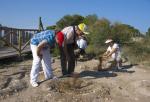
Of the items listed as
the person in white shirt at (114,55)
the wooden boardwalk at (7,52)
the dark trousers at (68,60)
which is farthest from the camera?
the wooden boardwalk at (7,52)

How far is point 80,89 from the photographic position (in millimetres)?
8500

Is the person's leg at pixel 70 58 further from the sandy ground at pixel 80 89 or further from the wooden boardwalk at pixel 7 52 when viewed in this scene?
the wooden boardwalk at pixel 7 52

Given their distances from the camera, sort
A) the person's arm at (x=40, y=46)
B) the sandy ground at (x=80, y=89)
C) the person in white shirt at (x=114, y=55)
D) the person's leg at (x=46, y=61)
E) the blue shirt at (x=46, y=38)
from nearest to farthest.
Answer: the sandy ground at (x=80, y=89), the person's arm at (x=40, y=46), the blue shirt at (x=46, y=38), the person's leg at (x=46, y=61), the person in white shirt at (x=114, y=55)

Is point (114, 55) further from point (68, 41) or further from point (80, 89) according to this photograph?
point (80, 89)

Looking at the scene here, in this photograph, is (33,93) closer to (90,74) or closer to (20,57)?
(90,74)

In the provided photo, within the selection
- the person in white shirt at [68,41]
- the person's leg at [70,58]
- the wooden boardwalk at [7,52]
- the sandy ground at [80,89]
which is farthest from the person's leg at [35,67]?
the wooden boardwalk at [7,52]

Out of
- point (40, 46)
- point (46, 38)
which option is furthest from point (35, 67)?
point (46, 38)

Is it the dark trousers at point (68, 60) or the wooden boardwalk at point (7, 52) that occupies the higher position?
the wooden boardwalk at point (7, 52)

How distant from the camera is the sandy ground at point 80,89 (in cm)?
791

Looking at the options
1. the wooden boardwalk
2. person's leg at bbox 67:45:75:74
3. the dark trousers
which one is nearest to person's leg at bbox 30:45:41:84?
the dark trousers

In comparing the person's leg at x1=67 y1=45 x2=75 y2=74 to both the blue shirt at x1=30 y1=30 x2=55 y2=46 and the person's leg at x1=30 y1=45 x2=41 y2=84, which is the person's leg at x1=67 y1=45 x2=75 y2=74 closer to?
the blue shirt at x1=30 y1=30 x2=55 y2=46

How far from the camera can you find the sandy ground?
7.91 m

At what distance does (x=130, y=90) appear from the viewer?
865 cm

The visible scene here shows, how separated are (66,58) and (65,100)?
172 centimetres
